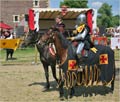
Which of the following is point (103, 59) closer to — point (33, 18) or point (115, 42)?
point (33, 18)

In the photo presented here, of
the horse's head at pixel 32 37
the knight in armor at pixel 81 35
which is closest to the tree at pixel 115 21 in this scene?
the horse's head at pixel 32 37

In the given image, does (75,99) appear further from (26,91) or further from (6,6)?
(6,6)

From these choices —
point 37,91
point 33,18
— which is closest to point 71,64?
point 37,91

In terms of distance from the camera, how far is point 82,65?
9680 mm

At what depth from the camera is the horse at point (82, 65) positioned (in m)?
9.41

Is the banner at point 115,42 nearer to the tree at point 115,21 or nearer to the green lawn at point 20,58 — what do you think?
the green lawn at point 20,58

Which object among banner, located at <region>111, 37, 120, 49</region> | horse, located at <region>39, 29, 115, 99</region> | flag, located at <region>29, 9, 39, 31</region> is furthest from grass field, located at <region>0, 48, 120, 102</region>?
banner, located at <region>111, 37, 120, 49</region>

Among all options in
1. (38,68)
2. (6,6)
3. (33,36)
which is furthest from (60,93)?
(6,6)

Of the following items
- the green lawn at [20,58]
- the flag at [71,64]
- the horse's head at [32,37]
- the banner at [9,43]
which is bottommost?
the green lawn at [20,58]

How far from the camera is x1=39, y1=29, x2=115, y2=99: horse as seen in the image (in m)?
9.41

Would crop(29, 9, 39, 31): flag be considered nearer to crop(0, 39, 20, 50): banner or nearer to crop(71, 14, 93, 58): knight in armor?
crop(0, 39, 20, 50): banner

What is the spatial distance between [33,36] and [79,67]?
1911 millimetres

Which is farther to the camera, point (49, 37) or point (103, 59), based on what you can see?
point (103, 59)

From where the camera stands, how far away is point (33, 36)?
35.6 feet
